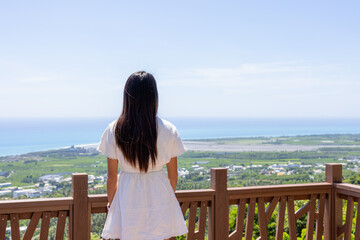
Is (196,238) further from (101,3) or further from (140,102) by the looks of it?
(101,3)

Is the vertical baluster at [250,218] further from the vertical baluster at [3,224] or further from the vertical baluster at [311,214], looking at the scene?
the vertical baluster at [3,224]

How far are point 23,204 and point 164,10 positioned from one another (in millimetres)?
15044

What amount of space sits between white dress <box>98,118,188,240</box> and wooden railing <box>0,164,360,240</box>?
56 centimetres

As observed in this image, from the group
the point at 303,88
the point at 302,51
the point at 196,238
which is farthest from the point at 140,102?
the point at 303,88

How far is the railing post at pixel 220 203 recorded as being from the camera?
3006 millimetres

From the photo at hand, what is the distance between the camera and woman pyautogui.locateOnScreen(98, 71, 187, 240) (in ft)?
6.80

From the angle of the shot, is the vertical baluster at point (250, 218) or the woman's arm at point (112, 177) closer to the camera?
the woman's arm at point (112, 177)

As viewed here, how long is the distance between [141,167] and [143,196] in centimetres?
17

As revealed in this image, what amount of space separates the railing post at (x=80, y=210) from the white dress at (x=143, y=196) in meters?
0.54

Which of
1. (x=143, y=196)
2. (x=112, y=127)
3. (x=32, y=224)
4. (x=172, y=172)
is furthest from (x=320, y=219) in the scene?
(x=32, y=224)

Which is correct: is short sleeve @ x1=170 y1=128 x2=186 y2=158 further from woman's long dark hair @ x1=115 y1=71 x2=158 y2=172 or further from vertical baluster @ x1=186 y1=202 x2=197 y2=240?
vertical baluster @ x1=186 y1=202 x2=197 y2=240

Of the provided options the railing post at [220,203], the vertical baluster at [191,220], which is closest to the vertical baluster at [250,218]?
the railing post at [220,203]

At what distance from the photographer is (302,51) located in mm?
37625

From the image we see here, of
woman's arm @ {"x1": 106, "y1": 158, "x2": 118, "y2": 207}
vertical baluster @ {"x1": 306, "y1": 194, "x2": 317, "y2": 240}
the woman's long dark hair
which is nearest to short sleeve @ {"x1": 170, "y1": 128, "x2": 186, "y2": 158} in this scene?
the woman's long dark hair
